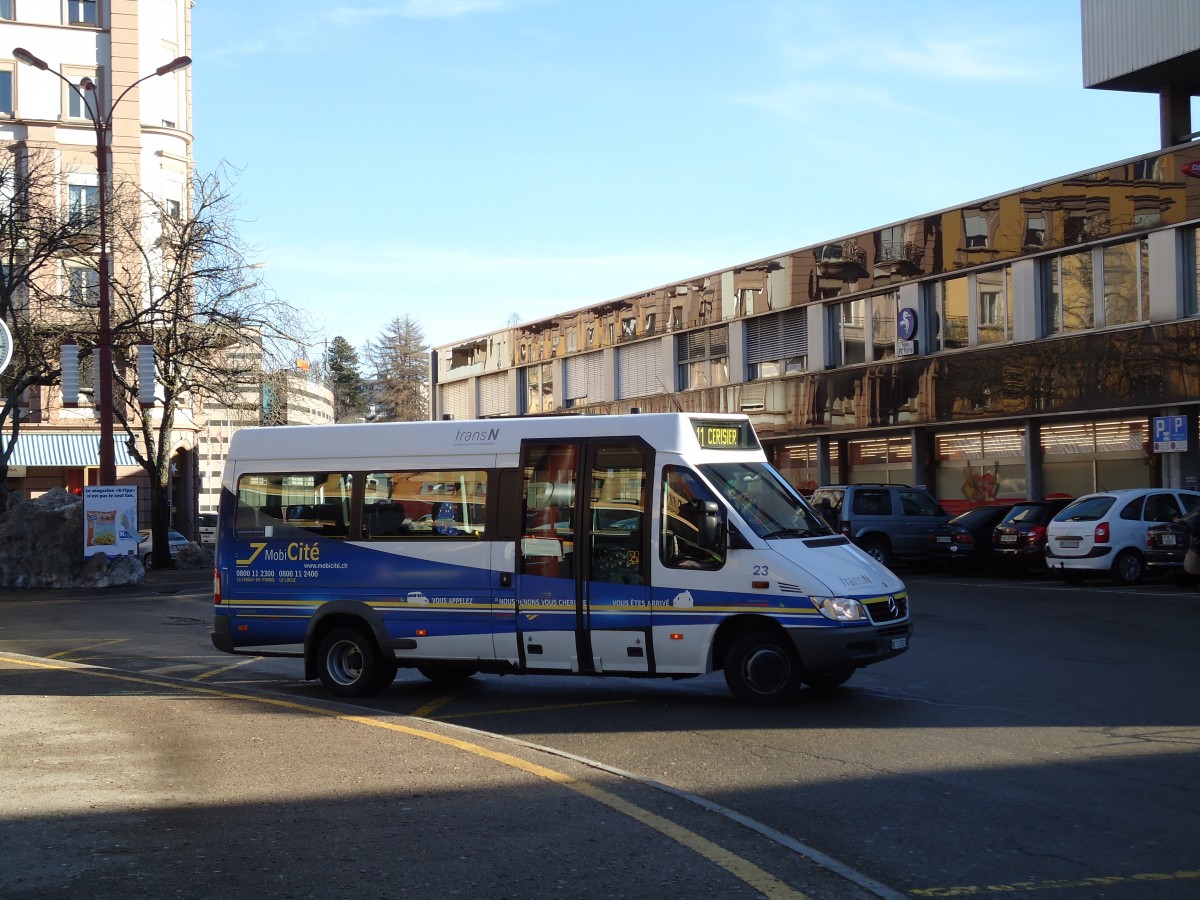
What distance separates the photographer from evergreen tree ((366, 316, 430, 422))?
370 ft

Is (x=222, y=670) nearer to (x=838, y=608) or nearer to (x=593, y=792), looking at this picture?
(x=838, y=608)

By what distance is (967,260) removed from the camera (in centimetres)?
3488

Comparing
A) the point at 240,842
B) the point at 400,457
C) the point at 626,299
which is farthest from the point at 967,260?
the point at 240,842

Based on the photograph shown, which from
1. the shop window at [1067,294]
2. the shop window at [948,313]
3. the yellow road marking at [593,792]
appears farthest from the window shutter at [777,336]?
the yellow road marking at [593,792]

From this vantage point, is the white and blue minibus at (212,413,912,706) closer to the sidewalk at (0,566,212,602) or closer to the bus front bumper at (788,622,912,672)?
the bus front bumper at (788,622,912,672)

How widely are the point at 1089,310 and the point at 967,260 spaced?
440cm

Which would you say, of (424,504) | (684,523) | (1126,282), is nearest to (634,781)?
(684,523)

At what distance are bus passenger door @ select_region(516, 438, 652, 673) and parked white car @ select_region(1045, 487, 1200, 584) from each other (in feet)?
47.7

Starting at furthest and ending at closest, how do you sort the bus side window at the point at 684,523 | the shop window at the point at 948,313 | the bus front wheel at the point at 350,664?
the shop window at the point at 948,313, the bus front wheel at the point at 350,664, the bus side window at the point at 684,523

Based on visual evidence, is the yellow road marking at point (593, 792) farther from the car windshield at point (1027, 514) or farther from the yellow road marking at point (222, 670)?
the car windshield at point (1027, 514)

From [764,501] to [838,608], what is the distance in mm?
1237

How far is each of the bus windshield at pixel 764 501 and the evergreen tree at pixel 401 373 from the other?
101 meters

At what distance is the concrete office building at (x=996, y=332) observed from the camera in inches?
1163

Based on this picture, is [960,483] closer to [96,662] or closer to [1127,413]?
[1127,413]
